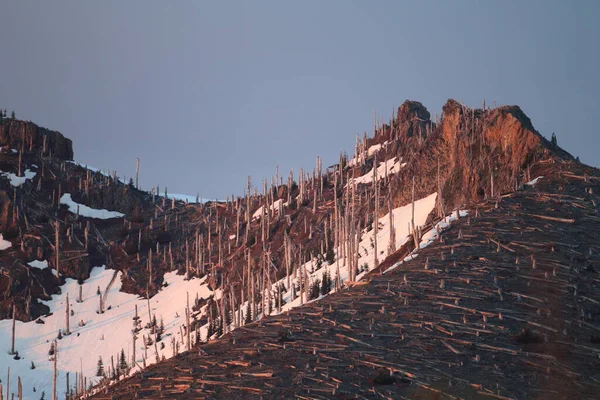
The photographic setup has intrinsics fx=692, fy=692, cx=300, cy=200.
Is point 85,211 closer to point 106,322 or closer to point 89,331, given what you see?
point 106,322

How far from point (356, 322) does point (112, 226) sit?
9098 centimetres

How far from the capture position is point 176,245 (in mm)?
105500

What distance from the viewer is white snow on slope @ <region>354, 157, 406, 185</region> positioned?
293ft

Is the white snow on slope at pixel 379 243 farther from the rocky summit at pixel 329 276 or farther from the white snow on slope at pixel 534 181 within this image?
the white snow on slope at pixel 534 181

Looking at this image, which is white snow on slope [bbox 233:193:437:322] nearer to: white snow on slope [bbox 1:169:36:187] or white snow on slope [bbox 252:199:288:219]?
white snow on slope [bbox 252:199:288:219]

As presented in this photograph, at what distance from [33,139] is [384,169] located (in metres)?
61.2

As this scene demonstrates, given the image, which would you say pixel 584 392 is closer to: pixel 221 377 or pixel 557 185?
pixel 221 377

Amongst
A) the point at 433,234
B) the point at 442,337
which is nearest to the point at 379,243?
the point at 433,234

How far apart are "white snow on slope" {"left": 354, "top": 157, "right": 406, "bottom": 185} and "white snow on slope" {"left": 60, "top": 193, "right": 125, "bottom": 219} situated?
41966 mm

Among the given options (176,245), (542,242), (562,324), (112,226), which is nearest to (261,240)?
(176,245)

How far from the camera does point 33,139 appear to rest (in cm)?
11650

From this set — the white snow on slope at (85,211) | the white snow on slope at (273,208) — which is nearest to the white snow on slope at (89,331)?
the white snow on slope at (85,211)

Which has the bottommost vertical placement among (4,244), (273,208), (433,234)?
(433,234)

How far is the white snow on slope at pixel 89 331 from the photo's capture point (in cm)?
7450
